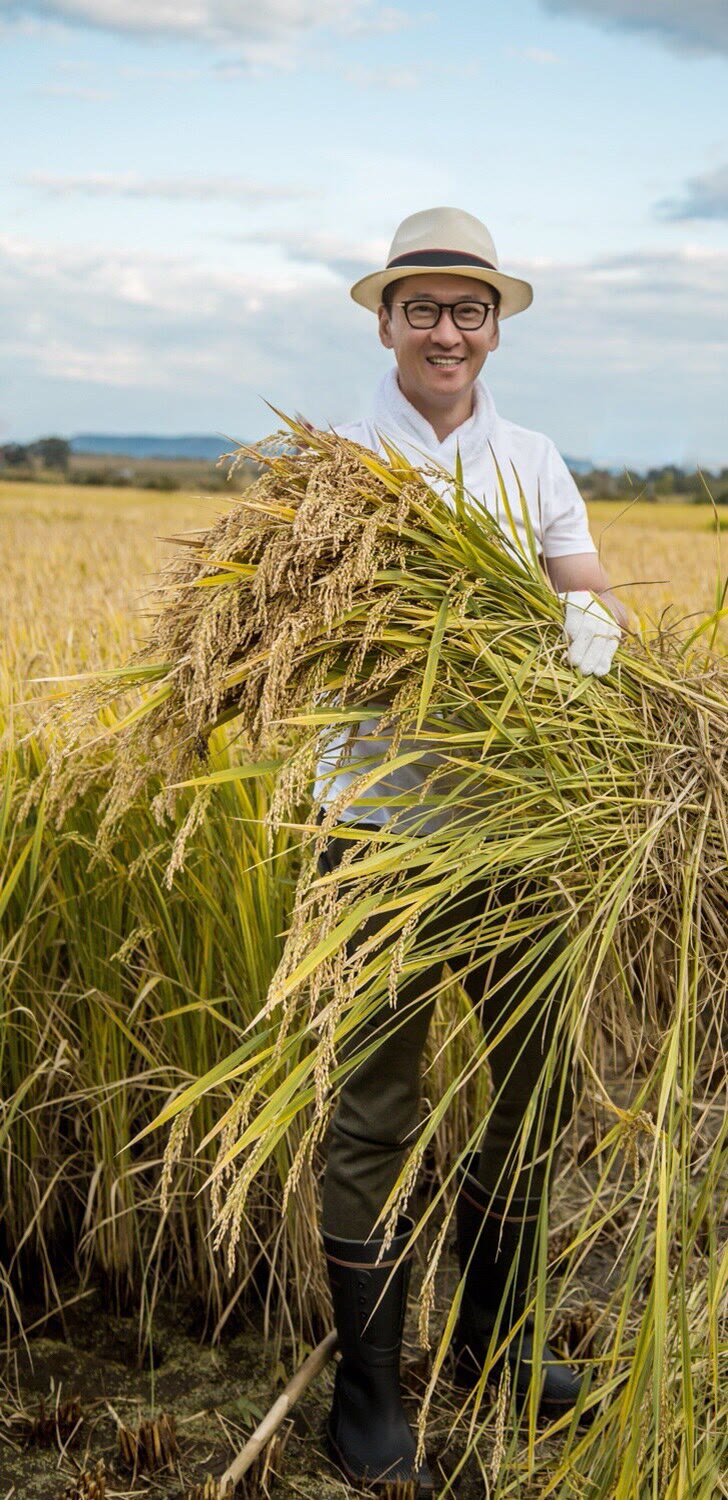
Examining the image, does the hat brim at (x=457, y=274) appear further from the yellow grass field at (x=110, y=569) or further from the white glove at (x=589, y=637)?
the white glove at (x=589, y=637)

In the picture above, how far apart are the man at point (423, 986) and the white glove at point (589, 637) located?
11 centimetres

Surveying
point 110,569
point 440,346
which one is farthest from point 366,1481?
point 110,569

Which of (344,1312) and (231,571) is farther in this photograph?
(344,1312)

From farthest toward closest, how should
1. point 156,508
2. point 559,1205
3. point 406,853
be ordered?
point 156,508 → point 559,1205 → point 406,853

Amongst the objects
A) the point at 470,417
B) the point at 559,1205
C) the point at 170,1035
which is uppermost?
the point at 470,417

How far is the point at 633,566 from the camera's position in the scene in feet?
26.3

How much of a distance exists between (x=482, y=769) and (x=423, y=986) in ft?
1.46

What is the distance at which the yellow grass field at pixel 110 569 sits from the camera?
3434 mm

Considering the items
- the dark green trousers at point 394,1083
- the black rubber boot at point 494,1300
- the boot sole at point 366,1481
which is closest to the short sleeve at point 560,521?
the dark green trousers at point 394,1083

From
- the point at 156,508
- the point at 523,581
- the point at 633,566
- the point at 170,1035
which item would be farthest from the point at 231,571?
the point at 156,508

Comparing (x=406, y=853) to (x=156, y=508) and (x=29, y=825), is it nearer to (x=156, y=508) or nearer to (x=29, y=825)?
(x=29, y=825)

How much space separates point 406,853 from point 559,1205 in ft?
5.38

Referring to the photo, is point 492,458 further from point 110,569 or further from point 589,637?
point 110,569

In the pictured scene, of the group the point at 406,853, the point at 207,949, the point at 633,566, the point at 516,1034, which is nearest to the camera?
the point at 406,853
